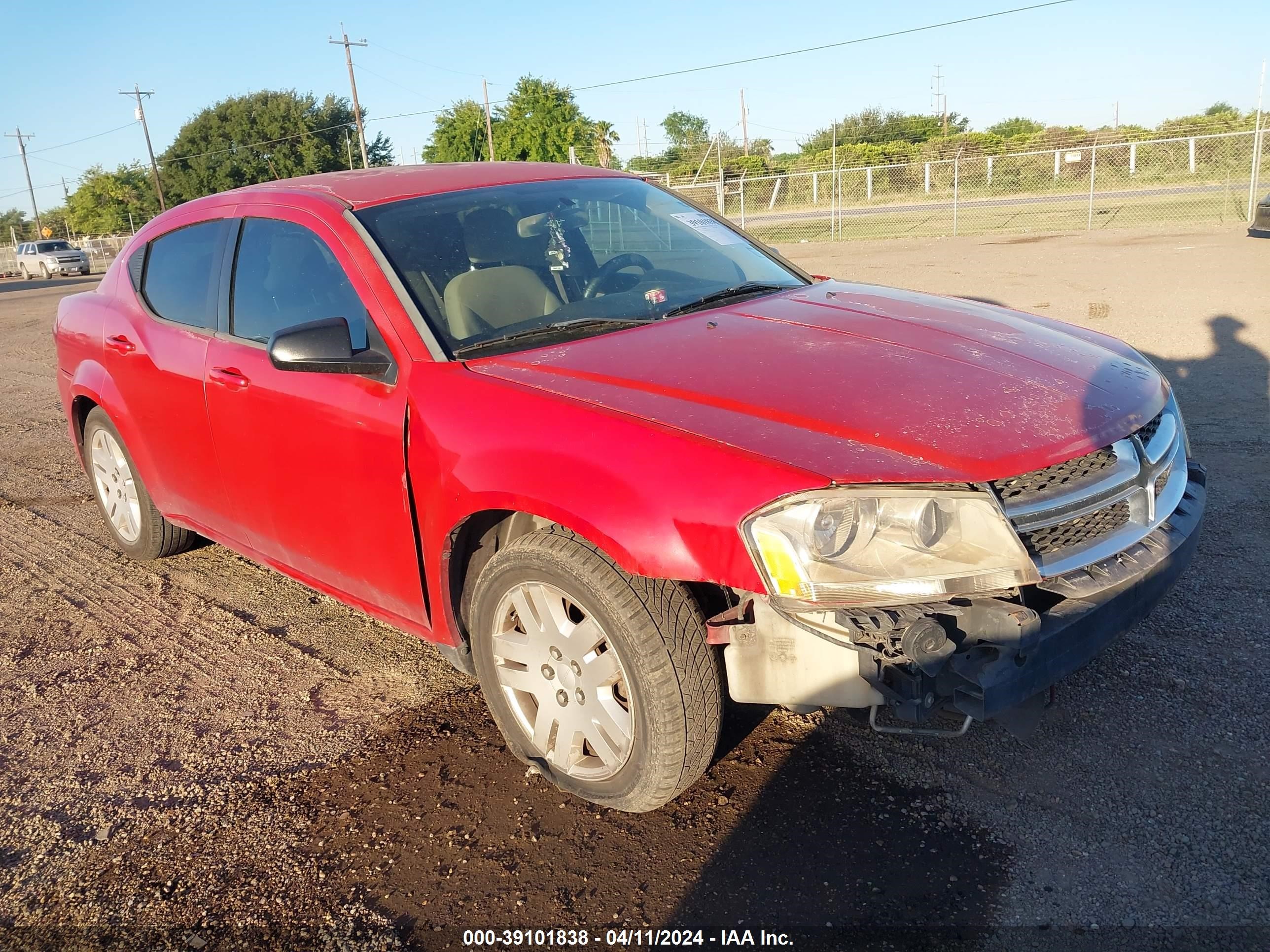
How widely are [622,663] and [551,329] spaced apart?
120 cm

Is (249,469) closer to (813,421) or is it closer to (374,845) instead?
(374,845)

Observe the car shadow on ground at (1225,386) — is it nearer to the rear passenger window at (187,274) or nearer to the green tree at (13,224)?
the rear passenger window at (187,274)

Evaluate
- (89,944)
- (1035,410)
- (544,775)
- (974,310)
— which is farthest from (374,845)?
(974,310)

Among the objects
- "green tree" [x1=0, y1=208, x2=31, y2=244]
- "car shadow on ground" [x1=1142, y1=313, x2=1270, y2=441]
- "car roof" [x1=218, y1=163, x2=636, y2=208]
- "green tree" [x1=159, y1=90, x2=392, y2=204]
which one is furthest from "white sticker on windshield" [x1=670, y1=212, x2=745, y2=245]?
"green tree" [x1=0, y1=208, x2=31, y2=244]

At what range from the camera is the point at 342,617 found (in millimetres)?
4414

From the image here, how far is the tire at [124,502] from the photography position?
4867mm

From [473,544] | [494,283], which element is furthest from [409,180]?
[473,544]

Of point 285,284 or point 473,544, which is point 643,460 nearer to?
point 473,544

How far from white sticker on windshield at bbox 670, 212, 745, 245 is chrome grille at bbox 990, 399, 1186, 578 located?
1931mm

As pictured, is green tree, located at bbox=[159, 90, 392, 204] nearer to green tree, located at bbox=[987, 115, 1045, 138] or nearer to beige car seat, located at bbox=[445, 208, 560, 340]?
green tree, located at bbox=[987, 115, 1045, 138]

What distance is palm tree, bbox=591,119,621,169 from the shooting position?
50.2 metres

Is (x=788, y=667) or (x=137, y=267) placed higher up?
(x=137, y=267)

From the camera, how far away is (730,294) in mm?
3650

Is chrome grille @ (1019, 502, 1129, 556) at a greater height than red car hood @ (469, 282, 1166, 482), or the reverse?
red car hood @ (469, 282, 1166, 482)
